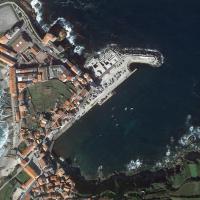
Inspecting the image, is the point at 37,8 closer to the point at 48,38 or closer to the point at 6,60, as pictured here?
the point at 48,38

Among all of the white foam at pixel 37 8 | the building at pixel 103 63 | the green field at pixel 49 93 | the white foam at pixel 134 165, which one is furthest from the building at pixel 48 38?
the white foam at pixel 134 165

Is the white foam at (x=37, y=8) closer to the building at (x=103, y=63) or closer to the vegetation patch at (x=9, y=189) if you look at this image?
the building at (x=103, y=63)

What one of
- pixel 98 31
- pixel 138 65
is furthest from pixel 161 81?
pixel 98 31

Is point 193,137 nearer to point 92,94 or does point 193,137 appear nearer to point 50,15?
point 92,94

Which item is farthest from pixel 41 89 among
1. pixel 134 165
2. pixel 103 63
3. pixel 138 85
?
pixel 134 165

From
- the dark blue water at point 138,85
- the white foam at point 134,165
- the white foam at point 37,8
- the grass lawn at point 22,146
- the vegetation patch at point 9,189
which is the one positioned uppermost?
the white foam at point 37,8

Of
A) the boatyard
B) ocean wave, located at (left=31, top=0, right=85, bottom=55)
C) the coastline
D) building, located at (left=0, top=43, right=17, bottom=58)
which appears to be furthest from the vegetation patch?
ocean wave, located at (left=31, top=0, right=85, bottom=55)

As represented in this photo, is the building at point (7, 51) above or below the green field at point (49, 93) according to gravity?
above
